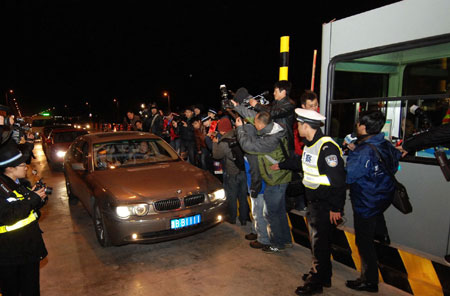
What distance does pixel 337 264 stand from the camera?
13.6ft

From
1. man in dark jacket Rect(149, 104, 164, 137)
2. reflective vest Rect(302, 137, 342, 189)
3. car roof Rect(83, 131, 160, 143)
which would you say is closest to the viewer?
reflective vest Rect(302, 137, 342, 189)

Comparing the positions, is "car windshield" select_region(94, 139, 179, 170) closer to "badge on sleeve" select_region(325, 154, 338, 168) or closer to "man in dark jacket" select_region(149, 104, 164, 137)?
"badge on sleeve" select_region(325, 154, 338, 168)

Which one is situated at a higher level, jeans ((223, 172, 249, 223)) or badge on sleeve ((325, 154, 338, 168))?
badge on sleeve ((325, 154, 338, 168))

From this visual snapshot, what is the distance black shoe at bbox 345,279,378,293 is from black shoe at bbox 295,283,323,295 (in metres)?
0.36

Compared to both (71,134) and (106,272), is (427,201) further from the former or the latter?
(71,134)

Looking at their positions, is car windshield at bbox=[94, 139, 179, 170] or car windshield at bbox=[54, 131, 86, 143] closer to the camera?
car windshield at bbox=[94, 139, 179, 170]

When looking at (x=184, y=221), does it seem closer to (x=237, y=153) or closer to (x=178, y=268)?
(x=178, y=268)

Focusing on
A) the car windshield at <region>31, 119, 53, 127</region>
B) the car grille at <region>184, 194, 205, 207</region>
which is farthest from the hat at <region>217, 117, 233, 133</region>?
the car windshield at <region>31, 119, 53, 127</region>

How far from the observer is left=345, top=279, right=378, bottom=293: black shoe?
336 cm

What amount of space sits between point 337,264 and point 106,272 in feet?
9.76

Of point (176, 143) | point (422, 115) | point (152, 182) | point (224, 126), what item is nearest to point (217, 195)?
point (152, 182)

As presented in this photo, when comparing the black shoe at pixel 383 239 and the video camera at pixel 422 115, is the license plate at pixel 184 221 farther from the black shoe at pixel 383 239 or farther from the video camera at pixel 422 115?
the video camera at pixel 422 115

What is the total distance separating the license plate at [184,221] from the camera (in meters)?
4.26

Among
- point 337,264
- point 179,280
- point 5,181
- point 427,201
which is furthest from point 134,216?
point 427,201
